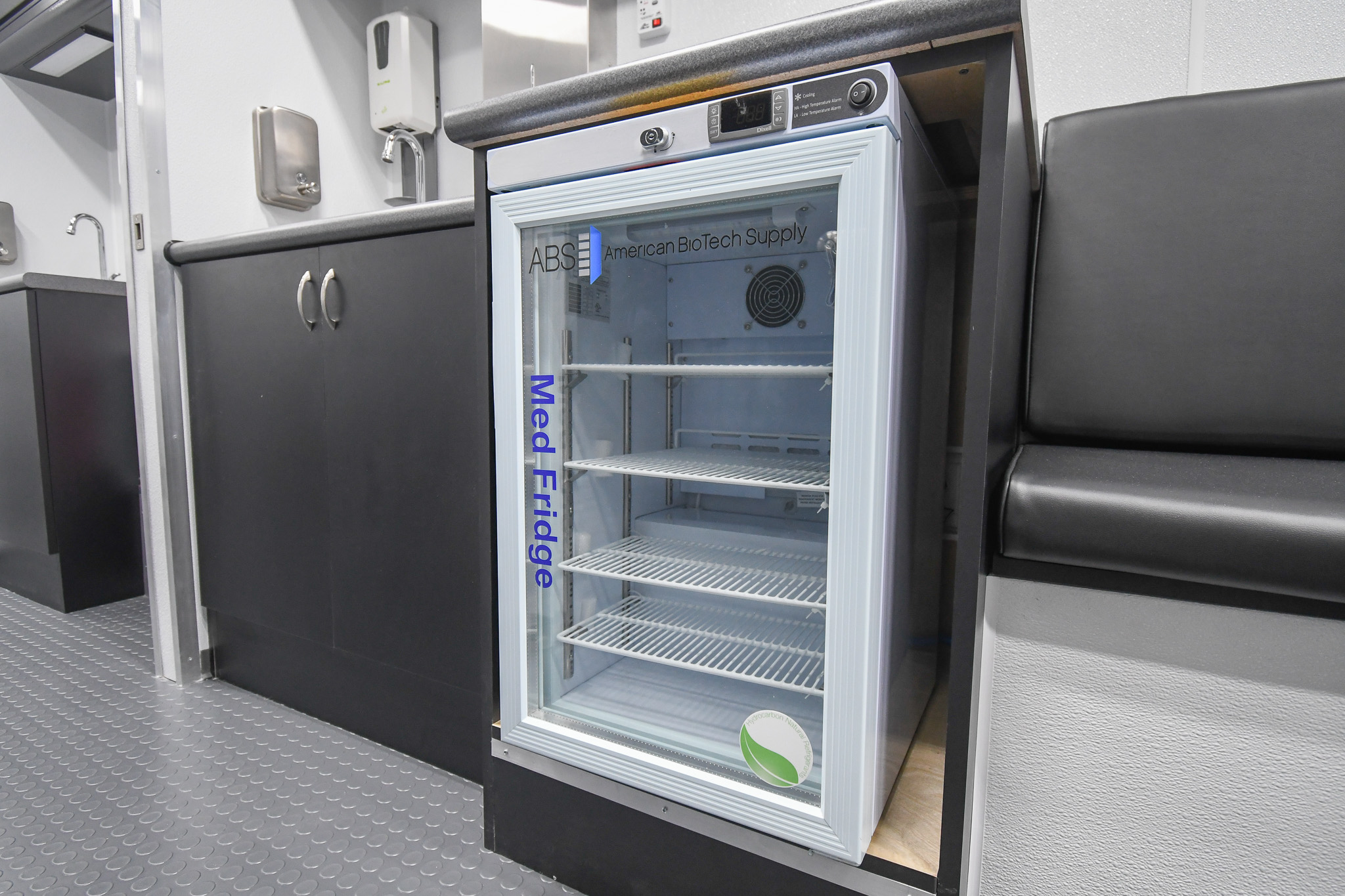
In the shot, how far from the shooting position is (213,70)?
1888mm

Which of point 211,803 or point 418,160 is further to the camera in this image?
point 418,160

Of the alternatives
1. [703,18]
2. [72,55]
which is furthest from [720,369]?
[72,55]

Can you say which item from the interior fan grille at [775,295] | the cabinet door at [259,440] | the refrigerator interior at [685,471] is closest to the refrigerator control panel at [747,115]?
the refrigerator interior at [685,471]

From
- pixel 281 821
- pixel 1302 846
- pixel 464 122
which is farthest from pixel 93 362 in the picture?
pixel 1302 846

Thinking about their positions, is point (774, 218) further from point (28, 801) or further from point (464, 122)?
point (28, 801)

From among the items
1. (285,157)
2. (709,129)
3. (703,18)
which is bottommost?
(709,129)

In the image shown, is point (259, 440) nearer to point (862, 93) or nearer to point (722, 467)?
point (722, 467)

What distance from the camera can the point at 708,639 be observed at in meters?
1.25

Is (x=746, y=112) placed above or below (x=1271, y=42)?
below

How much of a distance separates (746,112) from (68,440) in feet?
8.60

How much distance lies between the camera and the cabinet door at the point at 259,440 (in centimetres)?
156

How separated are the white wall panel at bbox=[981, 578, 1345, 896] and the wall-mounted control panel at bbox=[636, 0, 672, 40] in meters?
1.70

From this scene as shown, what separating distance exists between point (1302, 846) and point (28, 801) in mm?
2161

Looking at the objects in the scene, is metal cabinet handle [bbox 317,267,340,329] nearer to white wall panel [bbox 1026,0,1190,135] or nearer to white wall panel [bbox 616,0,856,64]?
white wall panel [bbox 616,0,856,64]
